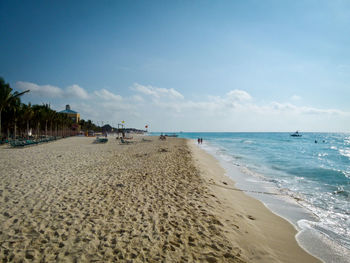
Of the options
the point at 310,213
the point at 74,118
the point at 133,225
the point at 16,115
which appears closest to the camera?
the point at 133,225

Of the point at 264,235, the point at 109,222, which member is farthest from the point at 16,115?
the point at 264,235

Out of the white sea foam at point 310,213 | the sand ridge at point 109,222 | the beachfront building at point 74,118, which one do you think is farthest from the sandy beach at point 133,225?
the beachfront building at point 74,118

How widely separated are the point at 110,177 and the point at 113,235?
4.92 metres

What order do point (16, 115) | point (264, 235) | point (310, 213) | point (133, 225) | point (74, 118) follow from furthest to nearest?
point (74, 118), point (16, 115), point (310, 213), point (264, 235), point (133, 225)

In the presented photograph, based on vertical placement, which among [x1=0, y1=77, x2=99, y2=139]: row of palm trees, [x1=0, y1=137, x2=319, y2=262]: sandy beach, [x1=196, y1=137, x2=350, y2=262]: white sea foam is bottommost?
[x1=196, y1=137, x2=350, y2=262]: white sea foam

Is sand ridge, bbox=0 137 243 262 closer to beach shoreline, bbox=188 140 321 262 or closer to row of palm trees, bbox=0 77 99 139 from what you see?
beach shoreline, bbox=188 140 321 262

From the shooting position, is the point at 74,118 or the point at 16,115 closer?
the point at 16,115

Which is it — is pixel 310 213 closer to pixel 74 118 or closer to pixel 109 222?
pixel 109 222

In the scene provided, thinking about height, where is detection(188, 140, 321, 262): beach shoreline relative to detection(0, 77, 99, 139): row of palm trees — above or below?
below

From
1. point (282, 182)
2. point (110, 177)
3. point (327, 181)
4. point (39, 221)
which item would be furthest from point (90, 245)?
point (327, 181)

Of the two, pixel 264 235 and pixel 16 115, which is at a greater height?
pixel 16 115

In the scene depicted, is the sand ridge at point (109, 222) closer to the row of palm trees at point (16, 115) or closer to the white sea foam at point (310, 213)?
the white sea foam at point (310, 213)

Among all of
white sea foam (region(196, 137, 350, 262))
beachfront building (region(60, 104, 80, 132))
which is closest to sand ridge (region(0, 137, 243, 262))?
white sea foam (region(196, 137, 350, 262))

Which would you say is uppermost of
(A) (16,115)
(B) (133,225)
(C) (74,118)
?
(C) (74,118)
